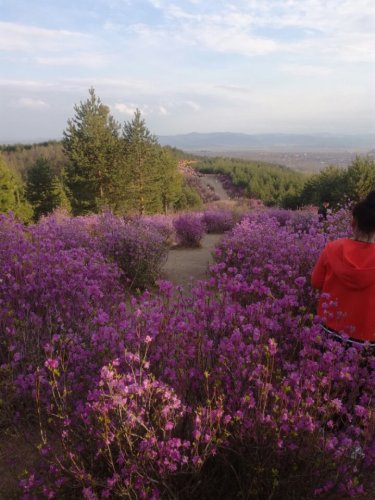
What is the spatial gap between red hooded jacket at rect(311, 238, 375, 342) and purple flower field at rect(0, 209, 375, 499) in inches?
10.0

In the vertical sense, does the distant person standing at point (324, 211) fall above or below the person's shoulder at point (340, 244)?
below

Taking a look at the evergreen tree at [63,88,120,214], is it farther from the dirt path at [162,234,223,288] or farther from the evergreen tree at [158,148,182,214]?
the dirt path at [162,234,223,288]

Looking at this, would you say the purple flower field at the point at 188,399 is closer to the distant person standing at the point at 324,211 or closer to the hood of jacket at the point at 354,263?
the hood of jacket at the point at 354,263

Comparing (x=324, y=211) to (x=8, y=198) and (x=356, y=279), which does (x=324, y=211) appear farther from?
(x=8, y=198)

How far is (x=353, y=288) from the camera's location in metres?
2.94

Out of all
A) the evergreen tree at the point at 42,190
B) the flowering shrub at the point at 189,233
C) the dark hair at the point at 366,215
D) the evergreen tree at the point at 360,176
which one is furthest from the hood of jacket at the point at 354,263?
the evergreen tree at the point at 42,190

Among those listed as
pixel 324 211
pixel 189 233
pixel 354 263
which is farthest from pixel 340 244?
pixel 189 233

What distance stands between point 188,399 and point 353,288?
144 centimetres

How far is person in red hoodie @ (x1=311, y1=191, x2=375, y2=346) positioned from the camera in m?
2.87

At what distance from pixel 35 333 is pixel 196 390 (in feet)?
5.06

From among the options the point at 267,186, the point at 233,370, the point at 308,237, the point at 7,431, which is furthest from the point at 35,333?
the point at 267,186

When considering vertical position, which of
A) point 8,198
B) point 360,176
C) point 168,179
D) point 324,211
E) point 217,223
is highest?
point 360,176

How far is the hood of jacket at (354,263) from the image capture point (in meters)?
2.84

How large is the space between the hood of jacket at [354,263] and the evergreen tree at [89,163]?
26612 mm
